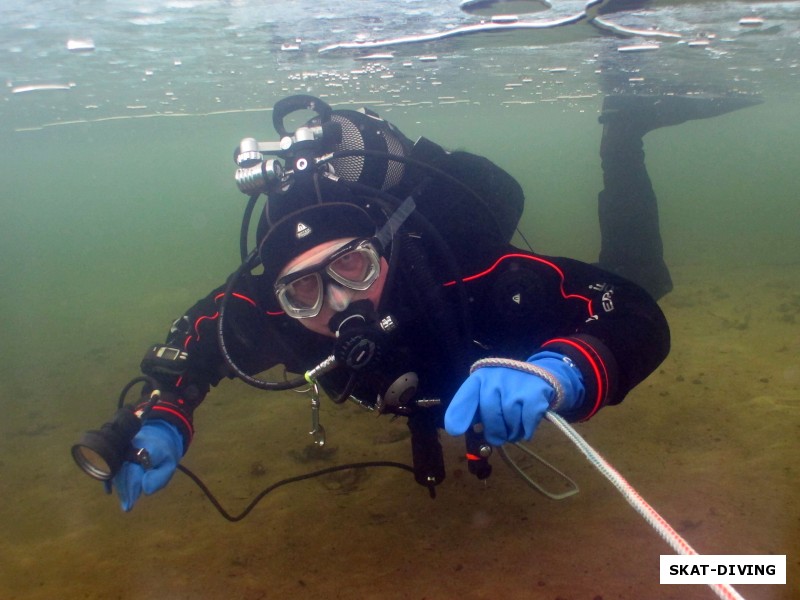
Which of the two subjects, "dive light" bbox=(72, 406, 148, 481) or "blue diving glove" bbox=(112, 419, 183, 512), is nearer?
"dive light" bbox=(72, 406, 148, 481)

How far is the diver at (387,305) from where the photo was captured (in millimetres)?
3035

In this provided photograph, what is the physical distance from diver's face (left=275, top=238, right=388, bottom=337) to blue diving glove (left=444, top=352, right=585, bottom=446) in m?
1.16

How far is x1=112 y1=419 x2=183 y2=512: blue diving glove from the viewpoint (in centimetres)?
325

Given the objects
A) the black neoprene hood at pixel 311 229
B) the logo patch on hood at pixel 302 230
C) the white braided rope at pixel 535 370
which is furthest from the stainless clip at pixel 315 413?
the white braided rope at pixel 535 370

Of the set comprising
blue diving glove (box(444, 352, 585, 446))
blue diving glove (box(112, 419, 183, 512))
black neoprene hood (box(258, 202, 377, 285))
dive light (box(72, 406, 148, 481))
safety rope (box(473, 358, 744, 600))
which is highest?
black neoprene hood (box(258, 202, 377, 285))

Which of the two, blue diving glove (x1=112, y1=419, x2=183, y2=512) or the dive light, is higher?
the dive light

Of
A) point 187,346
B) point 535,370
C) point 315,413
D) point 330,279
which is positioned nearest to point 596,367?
point 535,370

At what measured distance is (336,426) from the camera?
680cm

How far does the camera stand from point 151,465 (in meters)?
3.33

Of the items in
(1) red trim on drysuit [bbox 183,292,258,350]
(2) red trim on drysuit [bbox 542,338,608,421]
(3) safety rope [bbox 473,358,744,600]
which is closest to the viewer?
(3) safety rope [bbox 473,358,744,600]

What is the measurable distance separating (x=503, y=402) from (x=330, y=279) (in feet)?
4.90

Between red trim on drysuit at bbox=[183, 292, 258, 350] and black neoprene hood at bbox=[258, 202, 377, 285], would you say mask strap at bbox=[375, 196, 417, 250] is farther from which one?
red trim on drysuit at bbox=[183, 292, 258, 350]

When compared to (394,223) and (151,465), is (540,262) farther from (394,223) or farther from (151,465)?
(151,465)

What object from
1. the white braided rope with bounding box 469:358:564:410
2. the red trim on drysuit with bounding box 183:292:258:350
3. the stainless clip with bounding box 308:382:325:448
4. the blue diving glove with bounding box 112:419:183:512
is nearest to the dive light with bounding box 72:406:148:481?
the blue diving glove with bounding box 112:419:183:512
